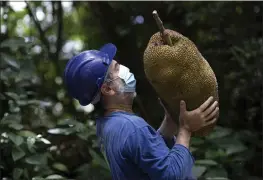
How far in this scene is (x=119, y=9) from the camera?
359cm

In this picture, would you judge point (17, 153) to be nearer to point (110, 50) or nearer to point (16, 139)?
point (16, 139)

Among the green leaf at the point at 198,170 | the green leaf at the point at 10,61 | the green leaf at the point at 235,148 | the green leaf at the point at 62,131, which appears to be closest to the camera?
the green leaf at the point at 198,170

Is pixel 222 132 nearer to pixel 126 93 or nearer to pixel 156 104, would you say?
pixel 156 104

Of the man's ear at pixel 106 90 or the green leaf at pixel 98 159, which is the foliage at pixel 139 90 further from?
the man's ear at pixel 106 90

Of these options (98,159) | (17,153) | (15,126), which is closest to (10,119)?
(15,126)

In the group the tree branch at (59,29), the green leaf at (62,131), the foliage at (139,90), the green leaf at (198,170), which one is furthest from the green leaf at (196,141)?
the tree branch at (59,29)

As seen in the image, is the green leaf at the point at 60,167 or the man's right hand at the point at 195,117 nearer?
the man's right hand at the point at 195,117

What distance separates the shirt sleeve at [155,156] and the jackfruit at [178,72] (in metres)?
0.15

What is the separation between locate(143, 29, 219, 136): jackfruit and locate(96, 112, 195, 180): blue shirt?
5.6 inches

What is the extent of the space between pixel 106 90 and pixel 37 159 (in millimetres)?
→ 1138

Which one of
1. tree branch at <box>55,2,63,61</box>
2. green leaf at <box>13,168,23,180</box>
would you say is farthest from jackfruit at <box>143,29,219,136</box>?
tree branch at <box>55,2,63,61</box>

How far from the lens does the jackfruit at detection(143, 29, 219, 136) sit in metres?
1.70

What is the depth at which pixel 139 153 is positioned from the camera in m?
1.61

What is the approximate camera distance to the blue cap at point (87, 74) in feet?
5.71
